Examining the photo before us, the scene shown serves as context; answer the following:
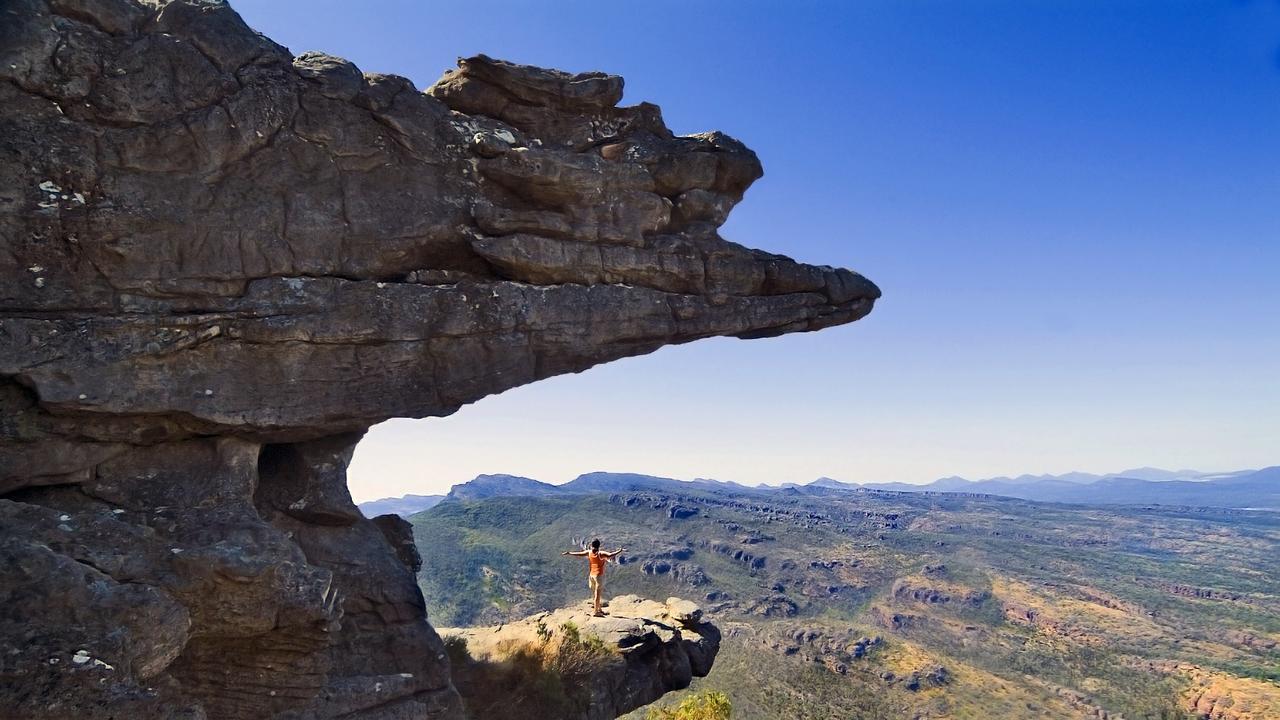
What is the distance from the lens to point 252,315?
56.3 feet

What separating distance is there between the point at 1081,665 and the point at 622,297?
11009 cm

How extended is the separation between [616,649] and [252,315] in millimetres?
15180

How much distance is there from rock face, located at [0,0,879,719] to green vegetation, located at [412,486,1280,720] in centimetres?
4080

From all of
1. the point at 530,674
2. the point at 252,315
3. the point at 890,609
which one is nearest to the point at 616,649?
the point at 530,674

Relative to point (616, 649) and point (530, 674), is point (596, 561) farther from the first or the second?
point (530, 674)

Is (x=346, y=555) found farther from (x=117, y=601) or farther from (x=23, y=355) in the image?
(x=23, y=355)

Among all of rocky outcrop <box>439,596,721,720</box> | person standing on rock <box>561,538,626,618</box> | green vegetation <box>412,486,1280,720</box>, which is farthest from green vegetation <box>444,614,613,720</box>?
green vegetation <box>412,486,1280,720</box>

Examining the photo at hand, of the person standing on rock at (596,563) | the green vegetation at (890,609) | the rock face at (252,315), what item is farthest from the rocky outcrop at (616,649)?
the green vegetation at (890,609)

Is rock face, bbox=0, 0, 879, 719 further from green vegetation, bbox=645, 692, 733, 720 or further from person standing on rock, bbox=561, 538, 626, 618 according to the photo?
green vegetation, bbox=645, 692, 733, 720

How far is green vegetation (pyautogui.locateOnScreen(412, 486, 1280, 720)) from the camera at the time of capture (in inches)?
3205

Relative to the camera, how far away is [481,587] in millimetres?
100562

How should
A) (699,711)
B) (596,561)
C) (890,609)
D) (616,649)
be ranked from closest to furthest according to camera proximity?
1. (616,649)
2. (596,561)
3. (699,711)
4. (890,609)

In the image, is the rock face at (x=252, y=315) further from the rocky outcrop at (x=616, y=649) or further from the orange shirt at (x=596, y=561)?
the orange shirt at (x=596, y=561)

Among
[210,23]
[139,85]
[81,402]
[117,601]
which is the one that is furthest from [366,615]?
[210,23]
